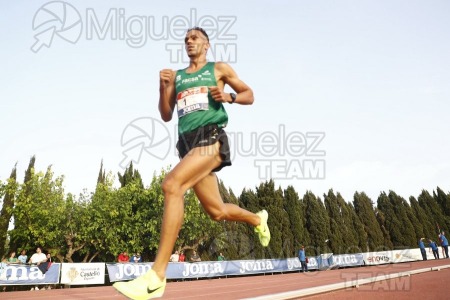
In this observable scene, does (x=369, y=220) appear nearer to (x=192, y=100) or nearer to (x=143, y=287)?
(x=192, y=100)

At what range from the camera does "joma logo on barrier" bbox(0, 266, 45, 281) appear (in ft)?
42.9

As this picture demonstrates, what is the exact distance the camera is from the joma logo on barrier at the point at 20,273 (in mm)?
13070

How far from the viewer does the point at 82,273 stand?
50.3 feet

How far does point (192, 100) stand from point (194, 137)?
345 mm

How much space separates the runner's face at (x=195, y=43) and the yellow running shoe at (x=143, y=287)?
202 centimetres

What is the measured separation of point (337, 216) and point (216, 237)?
16.4 meters

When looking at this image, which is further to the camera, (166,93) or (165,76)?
(166,93)

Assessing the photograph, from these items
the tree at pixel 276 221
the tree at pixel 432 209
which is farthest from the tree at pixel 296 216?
the tree at pixel 432 209

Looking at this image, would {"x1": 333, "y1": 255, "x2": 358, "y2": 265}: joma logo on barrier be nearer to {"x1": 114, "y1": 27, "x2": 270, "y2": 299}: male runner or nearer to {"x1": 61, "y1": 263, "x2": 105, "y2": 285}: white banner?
{"x1": 61, "y1": 263, "x2": 105, "y2": 285}: white banner

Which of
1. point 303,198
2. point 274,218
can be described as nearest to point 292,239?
point 274,218

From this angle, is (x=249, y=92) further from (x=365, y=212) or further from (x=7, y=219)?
(x=365, y=212)

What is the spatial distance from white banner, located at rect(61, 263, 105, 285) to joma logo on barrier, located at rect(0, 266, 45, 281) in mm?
901

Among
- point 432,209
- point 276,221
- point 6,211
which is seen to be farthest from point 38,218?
point 432,209

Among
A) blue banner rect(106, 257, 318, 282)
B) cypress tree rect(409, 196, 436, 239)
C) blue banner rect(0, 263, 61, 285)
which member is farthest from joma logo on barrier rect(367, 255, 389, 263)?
blue banner rect(0, 263, 61, 285)
